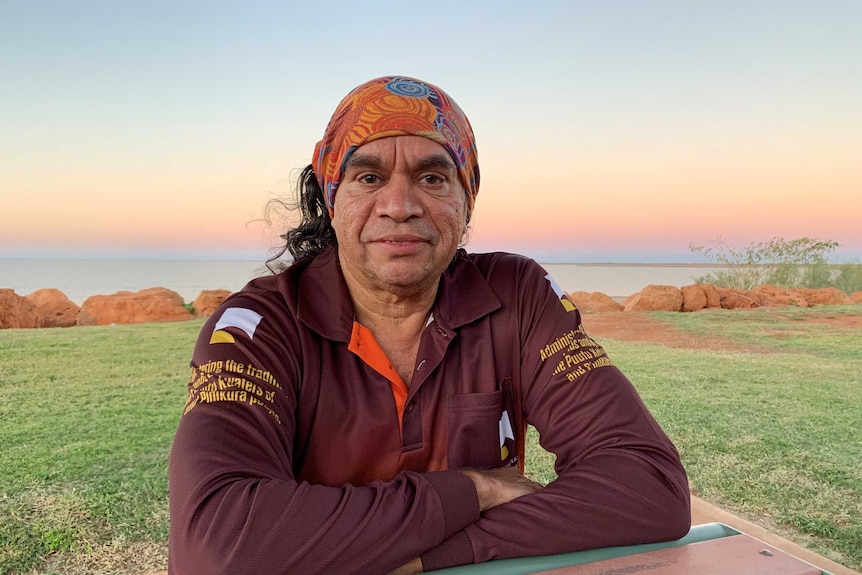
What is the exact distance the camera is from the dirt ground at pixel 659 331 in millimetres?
8453

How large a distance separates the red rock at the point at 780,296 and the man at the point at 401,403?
1456cm

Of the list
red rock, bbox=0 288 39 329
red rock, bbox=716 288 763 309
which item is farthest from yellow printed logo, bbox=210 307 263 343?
red rock, bbox=716 288 763 309

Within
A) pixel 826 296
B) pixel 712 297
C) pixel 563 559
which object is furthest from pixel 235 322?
pixel 826 296

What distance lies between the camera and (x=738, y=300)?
46.6 feet

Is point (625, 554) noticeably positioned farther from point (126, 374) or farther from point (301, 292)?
point (126, 374)

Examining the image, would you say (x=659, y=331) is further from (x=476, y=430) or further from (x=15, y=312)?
(x=15, y=312)

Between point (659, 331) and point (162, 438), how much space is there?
7901mm

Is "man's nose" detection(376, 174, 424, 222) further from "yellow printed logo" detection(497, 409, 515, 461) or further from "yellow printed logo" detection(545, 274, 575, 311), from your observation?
"yellow printed logo" detection(497, 409, 515, 461)

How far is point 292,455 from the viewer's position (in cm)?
167

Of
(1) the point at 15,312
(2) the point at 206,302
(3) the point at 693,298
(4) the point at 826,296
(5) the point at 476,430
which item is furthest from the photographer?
(4) the point at 826,296

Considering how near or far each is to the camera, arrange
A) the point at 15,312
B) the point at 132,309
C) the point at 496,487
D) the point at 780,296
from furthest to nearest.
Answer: the point at 780,296 < the point at 132,309 < the point at 15,312 < the point at 496,487

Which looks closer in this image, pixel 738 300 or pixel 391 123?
pixel 391 123

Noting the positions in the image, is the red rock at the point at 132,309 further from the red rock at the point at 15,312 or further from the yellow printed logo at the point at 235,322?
the yellow printed logo at the point at 235,322

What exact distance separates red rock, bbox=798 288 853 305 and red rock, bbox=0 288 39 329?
16306 mm
